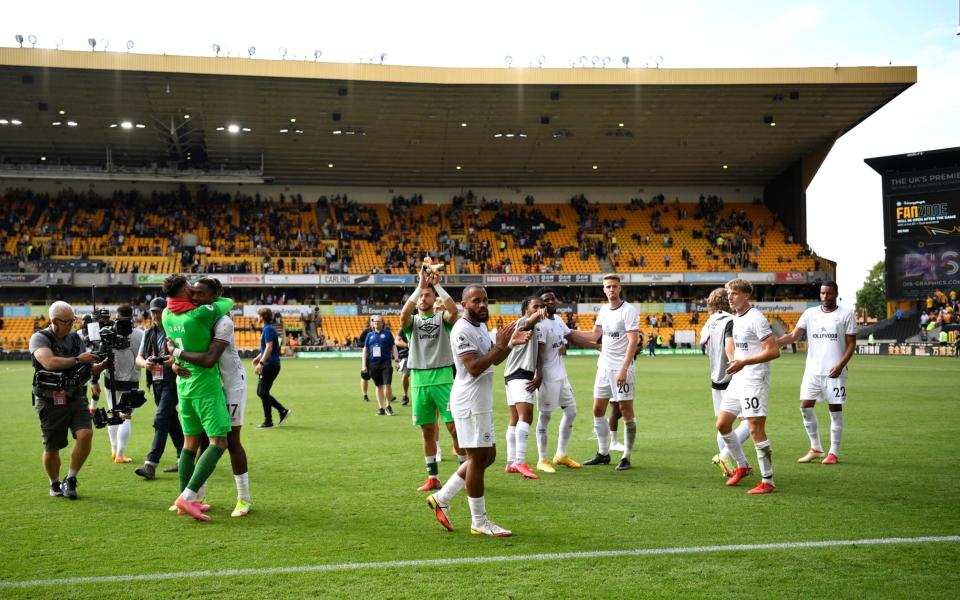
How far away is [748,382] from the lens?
8.33m

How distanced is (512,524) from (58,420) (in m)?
4.73

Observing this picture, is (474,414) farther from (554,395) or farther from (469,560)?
(554,395)

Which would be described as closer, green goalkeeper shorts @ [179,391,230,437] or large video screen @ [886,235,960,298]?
green goalkeeper shorts @ [179,391,230,437]

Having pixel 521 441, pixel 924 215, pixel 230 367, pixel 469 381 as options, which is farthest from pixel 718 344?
pixel 924 215

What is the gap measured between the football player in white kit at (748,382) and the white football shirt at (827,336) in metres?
2.02

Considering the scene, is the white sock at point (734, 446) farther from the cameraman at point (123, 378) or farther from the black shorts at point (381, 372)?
the black shorts at point (381, 372)

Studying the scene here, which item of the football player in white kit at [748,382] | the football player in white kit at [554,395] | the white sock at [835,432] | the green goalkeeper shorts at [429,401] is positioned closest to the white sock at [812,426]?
the white sock at [835,432]

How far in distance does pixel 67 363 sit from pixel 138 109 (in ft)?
143

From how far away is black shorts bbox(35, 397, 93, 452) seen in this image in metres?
8.18

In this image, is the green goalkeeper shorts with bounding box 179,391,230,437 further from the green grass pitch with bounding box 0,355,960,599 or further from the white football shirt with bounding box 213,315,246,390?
the green grass pitch with bounding box 0,355,960,599

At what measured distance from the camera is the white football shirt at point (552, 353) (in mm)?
9891

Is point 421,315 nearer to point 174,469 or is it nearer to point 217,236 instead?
point 174,469

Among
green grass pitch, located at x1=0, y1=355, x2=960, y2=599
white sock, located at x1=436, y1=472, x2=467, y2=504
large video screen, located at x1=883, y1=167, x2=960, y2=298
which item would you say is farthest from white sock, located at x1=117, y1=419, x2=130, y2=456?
large video screen, located at x1=883, y1=167, x2=960, y2=298

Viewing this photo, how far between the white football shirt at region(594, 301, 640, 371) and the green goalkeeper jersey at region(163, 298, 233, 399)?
4.55 metres
